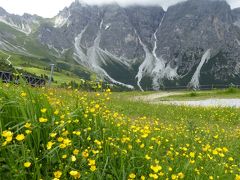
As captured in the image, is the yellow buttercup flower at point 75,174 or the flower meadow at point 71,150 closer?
the yellow buttercup flower at point 75,174

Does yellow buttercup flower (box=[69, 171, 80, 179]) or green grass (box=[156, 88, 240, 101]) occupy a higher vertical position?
yellow buttercup flower (box=[69, 171, 80, 179])

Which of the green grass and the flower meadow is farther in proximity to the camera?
the green grass

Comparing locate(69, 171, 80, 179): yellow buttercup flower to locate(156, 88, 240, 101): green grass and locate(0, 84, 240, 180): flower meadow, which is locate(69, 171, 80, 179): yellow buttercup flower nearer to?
locate(0, 84, 240, 180): flower meadow

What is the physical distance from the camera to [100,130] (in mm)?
6156

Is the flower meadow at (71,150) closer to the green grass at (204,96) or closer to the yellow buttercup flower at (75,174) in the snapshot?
the yellow buttercup flower at (75,174)

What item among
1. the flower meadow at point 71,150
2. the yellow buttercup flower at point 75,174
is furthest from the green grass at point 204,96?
the yellow buttercup flower at point 75,174

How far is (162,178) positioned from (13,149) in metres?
2.01

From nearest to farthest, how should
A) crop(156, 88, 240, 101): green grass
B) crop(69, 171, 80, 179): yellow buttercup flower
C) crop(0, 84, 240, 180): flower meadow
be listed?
crop(69, 171, 80, 179): yellow buttercup flower < crop(0, 84, 240, 180): flower meadow < crop(156, 88, 240, 101): green grass

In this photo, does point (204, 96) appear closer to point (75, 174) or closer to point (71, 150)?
point (71, 150)

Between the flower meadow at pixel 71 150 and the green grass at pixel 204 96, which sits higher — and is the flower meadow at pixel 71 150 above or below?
above

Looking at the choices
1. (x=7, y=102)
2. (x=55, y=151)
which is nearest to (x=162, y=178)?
(x=55, y=151)

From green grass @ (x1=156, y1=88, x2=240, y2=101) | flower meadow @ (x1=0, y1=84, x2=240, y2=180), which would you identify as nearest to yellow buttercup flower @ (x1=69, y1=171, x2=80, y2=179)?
flower meadow @ (x1=0, y1=84, x2=240, y2=180)

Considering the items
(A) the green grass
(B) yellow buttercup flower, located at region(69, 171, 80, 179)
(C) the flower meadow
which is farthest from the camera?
(A) the green grass

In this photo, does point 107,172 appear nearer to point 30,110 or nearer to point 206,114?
point 30,110
